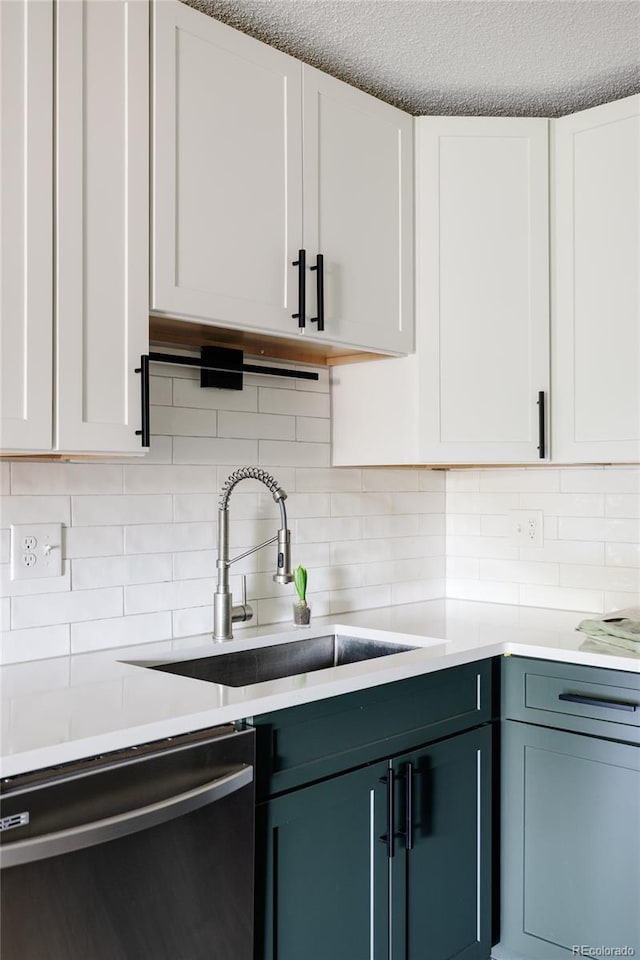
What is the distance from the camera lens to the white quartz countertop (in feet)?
4.59

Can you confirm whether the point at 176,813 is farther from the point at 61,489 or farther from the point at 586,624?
the point at 586,624

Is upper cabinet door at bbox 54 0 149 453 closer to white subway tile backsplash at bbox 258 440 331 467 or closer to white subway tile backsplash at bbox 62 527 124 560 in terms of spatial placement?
white subway tile backsplash at bbox 62 527 124 560

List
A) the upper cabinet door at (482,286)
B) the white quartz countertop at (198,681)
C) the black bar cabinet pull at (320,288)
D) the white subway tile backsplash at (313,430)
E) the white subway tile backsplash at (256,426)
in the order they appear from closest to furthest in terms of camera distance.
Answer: the white quartz countertop at (198,681) < the black bar cabinet pull at (320,288) < the white subway tile backsplash at (256,426) < the upper cabinet door at (482,286) < the white subway tile backsplash at (313,430)

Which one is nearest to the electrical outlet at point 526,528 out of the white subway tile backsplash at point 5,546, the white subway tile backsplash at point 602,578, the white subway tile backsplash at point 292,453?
the white subway tile backsplash at point 602,578

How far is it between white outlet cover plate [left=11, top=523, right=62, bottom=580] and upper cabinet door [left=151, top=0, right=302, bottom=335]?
560 mm

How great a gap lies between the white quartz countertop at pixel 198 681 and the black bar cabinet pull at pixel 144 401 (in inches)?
19.5

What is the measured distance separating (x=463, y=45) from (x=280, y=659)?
5.40ft

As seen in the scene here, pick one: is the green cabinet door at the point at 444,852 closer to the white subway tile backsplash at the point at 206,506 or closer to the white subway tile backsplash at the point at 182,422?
the white subway tile backsplash at the point at 206,506

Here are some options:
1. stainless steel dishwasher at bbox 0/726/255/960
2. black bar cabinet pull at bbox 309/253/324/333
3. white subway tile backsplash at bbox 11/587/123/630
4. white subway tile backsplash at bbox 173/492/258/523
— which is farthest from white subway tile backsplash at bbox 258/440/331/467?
stainless steel dishwasher at bbox 0/726/255/960

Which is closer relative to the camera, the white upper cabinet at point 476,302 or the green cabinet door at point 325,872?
the green cabinet door at point 325,872

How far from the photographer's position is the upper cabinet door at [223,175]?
1.86 m

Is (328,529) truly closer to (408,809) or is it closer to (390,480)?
(390,480)

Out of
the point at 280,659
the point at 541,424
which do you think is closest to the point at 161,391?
the point at 280,659

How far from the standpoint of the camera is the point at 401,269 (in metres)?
2.44
